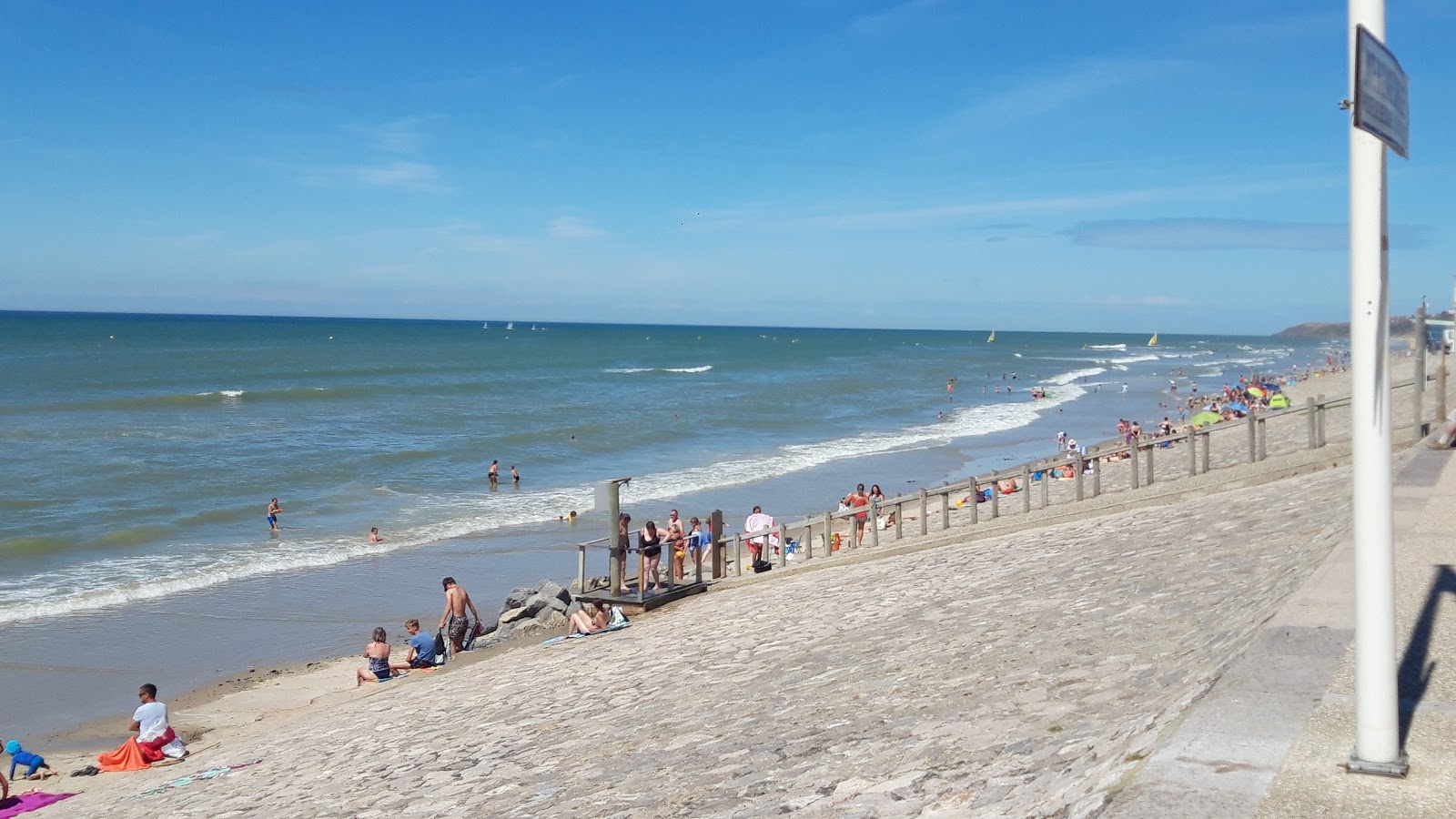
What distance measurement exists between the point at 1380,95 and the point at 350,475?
3324cm

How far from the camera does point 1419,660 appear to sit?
5719mm

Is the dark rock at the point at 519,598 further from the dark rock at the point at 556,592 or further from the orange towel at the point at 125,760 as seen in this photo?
the orange towel at the point at 125,760

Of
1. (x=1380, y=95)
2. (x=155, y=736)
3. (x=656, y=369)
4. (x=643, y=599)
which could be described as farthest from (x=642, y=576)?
(x=656, y=369)

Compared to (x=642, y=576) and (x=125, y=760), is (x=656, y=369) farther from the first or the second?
(x=125, y=760)

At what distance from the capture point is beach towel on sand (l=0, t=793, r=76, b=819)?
34.8 feet

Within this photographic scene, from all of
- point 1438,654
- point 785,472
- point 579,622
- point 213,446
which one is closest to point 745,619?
point 579,622

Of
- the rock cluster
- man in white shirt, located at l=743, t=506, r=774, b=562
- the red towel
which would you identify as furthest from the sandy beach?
→ man in white shirt, located at l=743, t=506, r=774, b=562

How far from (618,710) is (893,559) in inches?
227

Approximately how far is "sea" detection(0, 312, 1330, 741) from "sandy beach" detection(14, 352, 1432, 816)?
4.89 meters

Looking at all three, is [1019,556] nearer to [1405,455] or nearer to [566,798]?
[1405,455]

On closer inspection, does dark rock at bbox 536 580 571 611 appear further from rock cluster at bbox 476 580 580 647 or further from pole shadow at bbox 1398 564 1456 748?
pole shadow at bbox 1398 564 1456 748

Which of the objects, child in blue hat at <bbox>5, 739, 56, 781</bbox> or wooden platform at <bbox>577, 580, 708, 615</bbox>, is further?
wooden platform at <bbox>577, 580, 708, 615</bbox>

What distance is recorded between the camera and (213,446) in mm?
39781

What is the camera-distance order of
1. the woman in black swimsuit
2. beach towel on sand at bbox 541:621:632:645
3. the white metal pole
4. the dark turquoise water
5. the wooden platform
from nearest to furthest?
the white metal pole, beach towel on sand at bbox 541:621:632:645, the wooden platform, the woman in black swimsuit, the dark turquoise water
